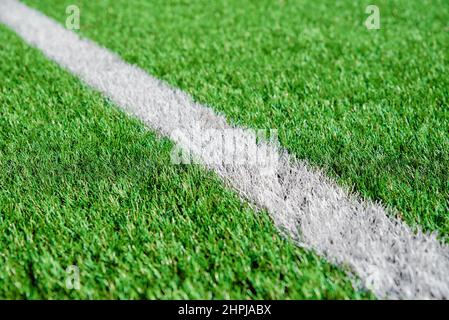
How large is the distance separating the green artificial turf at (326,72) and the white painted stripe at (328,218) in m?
0.10

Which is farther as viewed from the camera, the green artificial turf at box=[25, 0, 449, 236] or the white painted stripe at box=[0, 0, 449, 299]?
the green artificial turf at box=[25, 0, 449, 236]

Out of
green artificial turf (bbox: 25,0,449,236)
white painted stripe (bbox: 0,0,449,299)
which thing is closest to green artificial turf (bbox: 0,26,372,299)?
white painted stripe (bbox: 0,0,449,299)

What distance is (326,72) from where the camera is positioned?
11.8 feet

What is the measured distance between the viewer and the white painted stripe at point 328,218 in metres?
1.63

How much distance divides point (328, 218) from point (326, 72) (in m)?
1.89

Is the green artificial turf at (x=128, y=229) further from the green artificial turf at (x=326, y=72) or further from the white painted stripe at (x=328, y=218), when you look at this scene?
the green artificial turf at (x=326, y=72)

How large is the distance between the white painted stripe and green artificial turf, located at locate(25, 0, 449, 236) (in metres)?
0.10

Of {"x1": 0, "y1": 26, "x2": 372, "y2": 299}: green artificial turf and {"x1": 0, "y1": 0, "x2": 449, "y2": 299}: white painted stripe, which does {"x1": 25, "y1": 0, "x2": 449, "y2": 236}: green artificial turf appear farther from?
{"x1": 0, "y1": 26, "x2": 372, "y2": 299}: green artificial turf

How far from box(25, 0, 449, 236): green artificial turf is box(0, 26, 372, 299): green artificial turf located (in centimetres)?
52

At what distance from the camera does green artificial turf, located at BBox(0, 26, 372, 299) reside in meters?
1.65

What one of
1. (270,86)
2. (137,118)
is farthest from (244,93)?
(137,118)

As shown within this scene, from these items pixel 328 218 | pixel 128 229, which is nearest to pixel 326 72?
pixel 328 218

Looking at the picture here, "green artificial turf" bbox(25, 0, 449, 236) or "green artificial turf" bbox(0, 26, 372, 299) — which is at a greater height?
"green artificial turf" bbox(25, 0, 449, 236)
